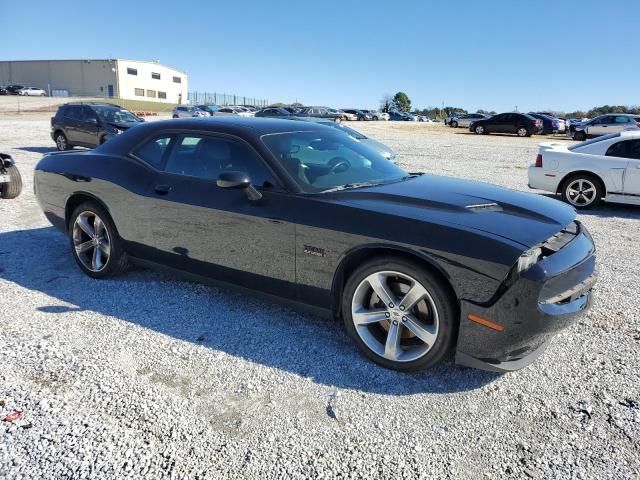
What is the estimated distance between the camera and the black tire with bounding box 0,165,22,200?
785 centimetres

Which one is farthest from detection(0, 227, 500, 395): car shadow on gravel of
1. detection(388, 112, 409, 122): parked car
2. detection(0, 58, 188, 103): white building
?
detection(0, 58, 188, 103): white building

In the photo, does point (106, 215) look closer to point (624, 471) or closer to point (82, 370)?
point (82, 370)

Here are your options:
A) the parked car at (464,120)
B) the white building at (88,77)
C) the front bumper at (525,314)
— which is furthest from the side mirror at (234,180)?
the white building at (88,77)

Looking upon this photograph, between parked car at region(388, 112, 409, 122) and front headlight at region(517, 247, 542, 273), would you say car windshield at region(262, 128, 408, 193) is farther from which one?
parked car at region(388, 112, 409, 122)

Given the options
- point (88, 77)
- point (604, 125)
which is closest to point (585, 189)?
point (604, 125)

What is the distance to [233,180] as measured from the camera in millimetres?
3375

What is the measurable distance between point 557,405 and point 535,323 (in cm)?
52

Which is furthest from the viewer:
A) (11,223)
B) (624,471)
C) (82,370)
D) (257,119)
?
(11,223)

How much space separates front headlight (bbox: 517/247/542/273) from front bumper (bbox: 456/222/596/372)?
0.09 ft

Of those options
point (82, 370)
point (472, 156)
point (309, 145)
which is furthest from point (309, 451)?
point (472, 156)

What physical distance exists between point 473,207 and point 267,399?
5.79 feet

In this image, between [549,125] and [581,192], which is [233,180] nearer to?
[581,192]

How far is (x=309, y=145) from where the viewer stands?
4023 millimetres

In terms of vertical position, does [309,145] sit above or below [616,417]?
above
